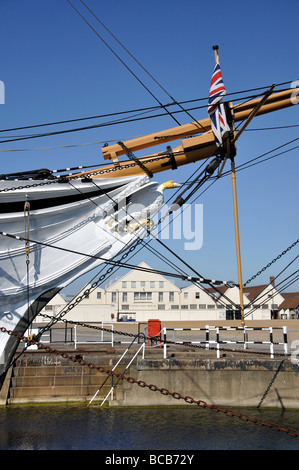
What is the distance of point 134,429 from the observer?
1039cm

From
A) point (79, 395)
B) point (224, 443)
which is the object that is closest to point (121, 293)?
point (79, 395)

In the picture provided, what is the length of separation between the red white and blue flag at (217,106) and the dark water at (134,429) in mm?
6849

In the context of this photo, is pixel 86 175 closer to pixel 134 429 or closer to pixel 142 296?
pixel 134 429

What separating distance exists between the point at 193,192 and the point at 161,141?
5.89 ft

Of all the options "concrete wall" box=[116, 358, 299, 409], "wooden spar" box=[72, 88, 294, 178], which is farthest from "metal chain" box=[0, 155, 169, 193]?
"concrete wall" box=[116, 358, 299, 409]

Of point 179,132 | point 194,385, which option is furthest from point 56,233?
point 194,385

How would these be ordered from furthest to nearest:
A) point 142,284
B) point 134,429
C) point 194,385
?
point 142,284
point 194,385
point 134,429

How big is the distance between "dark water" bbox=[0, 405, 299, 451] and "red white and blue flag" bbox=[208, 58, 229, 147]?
22.5 ft

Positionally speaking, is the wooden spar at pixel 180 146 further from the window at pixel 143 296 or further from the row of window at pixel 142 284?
the window at pixel 143 296

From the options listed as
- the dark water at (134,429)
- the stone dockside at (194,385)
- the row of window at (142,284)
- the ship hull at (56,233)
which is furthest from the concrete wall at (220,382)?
the row of window at (142,284)

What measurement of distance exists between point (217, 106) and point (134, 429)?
775 cm

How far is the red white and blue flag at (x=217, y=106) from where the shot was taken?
36.5 feet

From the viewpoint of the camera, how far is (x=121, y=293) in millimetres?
55812
